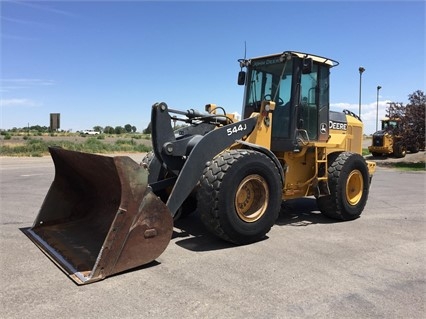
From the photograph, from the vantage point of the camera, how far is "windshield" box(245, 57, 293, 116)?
22.7ft

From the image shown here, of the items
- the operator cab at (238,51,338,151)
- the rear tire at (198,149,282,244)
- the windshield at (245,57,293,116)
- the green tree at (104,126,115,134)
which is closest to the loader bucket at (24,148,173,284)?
the rear tire at (198,149,282,244)

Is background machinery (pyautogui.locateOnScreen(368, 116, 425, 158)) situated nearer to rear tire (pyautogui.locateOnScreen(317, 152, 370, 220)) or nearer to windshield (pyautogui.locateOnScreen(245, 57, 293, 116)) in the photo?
rear tire (pyautogui.locateOnScreen(317, 152, 370, 220))

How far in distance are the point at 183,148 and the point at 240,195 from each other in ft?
3.45

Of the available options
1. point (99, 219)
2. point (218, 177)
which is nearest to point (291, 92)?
point (218, 177)

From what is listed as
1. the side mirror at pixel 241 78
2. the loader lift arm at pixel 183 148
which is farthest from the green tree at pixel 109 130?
the loader lift arm at pixel 183 148

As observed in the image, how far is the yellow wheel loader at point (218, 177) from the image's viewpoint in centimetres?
440

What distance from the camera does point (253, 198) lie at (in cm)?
584

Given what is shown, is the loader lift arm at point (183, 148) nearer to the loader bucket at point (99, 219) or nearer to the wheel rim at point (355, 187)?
the loader bucket at point (99, 219)

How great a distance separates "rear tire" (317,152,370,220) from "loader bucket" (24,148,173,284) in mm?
3616

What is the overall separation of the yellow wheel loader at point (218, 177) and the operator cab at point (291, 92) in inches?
0.7

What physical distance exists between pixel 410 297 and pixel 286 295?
1.20 m

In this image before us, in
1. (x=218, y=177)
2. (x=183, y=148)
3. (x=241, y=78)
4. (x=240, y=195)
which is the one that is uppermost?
(x=241, y=78)

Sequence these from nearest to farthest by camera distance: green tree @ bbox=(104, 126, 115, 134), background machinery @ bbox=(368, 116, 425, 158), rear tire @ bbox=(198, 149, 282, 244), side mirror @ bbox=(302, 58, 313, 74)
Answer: rear tire @ bbox=(198, 149, 282, 244), side mirror @ bbox=(302, 58, 313, 74), background machinery @ bbox=(368, 116, 425, 158), green tree @ bbox=(104, 126, 115, 134)

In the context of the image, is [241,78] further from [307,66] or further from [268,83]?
[307,66]
